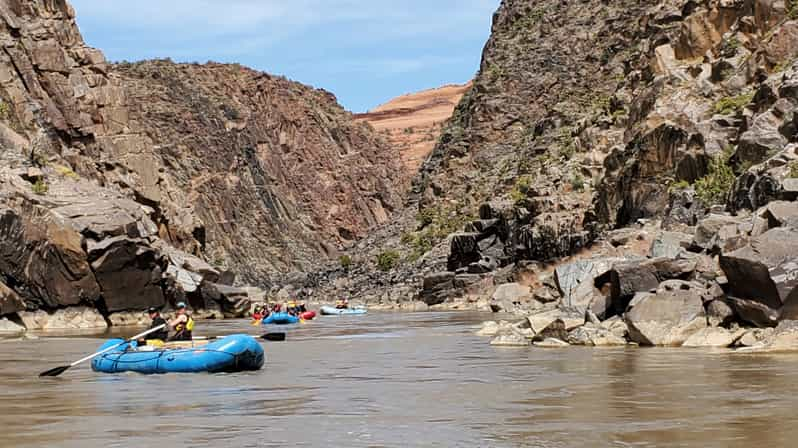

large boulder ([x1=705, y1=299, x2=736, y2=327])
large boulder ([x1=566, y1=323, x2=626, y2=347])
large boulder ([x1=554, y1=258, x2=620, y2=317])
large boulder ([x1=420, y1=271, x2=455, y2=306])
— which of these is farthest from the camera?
large boulder ([x1=420, y1=271, x2=455, y2=306])

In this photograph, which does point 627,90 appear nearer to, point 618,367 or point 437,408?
point 618,367

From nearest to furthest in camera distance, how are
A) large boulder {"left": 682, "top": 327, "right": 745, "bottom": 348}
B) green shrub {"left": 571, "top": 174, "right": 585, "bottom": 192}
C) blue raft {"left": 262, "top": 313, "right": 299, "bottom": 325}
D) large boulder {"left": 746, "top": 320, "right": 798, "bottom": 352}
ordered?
large boulder {"left": 746, "top": 320, "right": 798, "bottom": 352}, large boulder {"left": 682, "top": 327, "right": 745, "bottom": 348}, blue raft {"left": 262, "top": 313, "right": 299, "bottom": 325}, green shrub {"left": 571, "top": 174, "right": 585, "bottom": 192}

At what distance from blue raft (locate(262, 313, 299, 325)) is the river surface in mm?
26833

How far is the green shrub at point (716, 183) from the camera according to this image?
48.0 metres

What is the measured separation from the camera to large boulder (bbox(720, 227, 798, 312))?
79.8 feet

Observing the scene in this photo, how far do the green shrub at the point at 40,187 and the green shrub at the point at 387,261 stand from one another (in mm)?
50863

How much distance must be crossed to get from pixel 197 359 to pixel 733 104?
37.8m

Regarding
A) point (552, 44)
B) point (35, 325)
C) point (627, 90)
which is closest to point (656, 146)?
point (627, 90)

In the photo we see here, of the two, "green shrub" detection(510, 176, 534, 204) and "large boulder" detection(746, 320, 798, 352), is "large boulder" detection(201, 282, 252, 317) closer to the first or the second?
"green shrub" detection(510, 176, 534, 204)

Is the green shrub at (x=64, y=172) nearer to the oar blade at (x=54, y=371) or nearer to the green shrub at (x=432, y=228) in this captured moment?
the oar blade at (x=54, y=371)

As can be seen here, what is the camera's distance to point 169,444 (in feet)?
47.4

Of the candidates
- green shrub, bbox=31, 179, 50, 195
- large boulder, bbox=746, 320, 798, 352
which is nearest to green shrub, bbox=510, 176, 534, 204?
green shrub, bbox=31, 179, 50, 195

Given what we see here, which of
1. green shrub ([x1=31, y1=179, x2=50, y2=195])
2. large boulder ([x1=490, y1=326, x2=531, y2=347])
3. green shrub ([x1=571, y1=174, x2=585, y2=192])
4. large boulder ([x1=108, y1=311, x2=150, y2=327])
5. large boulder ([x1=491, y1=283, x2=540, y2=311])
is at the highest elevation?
green shrub ([x1=31, y1=179, x2=50, y2=195])

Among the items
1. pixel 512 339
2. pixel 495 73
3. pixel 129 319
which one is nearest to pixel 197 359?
pixel 512 339
